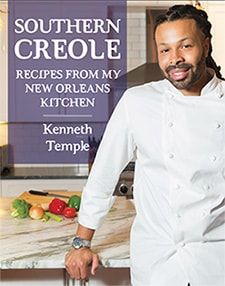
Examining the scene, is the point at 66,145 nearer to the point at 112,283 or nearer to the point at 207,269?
the point at 112,283

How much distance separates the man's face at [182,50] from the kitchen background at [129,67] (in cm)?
236

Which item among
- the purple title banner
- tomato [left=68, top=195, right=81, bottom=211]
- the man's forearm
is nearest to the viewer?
the man's forearm

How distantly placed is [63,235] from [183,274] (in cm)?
52

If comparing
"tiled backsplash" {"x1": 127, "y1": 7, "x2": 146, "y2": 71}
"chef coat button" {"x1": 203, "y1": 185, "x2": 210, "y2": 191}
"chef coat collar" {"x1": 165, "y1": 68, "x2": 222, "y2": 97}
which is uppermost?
"tiled backsplash" {"x1": 127, "y1": 7, "x2": 146, "y2": 71}

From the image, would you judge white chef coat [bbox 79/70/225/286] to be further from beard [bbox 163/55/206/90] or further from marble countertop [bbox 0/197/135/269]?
marble countertop [bbox 0/197/135/269]

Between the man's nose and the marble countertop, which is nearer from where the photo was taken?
the man's nose

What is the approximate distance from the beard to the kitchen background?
2.37m

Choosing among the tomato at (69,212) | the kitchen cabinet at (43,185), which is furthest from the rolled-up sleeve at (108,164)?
the kitchen cabinet at (43,185)

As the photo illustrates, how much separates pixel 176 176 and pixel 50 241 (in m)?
0.53

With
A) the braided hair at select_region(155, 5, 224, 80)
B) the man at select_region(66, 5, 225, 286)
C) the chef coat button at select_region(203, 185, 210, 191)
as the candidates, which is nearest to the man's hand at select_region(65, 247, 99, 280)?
the man at select_region(66, 5, 225, 286)

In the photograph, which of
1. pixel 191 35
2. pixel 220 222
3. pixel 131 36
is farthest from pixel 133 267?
pixel 131 36

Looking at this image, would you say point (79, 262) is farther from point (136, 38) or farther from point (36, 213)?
point (136, 38)

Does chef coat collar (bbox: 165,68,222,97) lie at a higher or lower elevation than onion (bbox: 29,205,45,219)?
higher

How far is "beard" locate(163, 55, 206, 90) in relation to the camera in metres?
1.10
